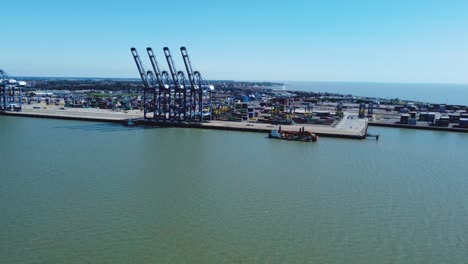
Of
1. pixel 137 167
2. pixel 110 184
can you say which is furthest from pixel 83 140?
pixel 110 184

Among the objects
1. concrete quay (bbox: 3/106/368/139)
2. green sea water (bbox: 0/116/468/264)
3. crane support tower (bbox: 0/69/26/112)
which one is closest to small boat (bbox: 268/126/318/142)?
concrete quay (bbox: 3/106/368/139)

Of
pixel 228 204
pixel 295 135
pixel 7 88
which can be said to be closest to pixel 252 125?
pixel 295 135

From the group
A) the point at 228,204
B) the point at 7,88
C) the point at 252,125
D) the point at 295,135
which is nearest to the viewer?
the point at 228,204

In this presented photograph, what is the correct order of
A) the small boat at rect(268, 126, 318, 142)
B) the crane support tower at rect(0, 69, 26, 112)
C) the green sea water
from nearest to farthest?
1. the green sea water
2. the small boat at rect(268, 126, 318, 142)
3. the crane support tower at rect(0, 69, 26, 112)

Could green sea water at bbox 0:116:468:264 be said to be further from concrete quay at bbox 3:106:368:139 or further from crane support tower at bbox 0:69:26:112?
crane support tower at bbox 0:69:26:112

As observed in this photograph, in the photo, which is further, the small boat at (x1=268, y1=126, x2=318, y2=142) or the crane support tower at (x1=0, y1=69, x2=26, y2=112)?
the crane support tower at (x1=0, y1=69, x2=26, y2=112)

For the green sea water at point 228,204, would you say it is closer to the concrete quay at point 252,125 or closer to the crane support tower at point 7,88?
the concrete quay at point 252,125

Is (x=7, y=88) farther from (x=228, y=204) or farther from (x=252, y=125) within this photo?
(x=228, y=204)

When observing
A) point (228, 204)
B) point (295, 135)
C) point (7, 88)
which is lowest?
point (228, 204)
